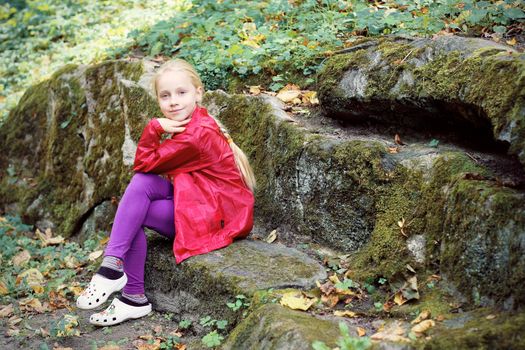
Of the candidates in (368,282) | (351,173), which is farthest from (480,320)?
(351,173)

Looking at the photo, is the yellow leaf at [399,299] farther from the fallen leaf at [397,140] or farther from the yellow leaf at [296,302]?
the fallen leaf at [397,140]

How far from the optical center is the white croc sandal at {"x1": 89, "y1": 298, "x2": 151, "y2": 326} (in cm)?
407

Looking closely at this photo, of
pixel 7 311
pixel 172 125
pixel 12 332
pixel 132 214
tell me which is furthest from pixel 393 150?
pixel 7 311

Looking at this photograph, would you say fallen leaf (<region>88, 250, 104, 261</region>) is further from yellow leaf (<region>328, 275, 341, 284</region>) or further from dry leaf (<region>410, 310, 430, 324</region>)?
dry leaf (<region>410, 310, 430, 324</region>)

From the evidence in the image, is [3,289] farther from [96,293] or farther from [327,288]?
[327,288]

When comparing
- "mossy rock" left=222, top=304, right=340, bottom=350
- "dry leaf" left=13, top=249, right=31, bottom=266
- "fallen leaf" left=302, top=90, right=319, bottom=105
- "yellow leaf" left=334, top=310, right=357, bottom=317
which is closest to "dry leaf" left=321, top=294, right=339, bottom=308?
"yellow leaf" left=334, top=310, right=357, bottom=317

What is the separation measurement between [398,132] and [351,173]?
59 centimetres

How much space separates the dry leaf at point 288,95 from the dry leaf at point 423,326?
2.76m

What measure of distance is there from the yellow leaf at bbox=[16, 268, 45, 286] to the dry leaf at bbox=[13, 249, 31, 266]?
0.40m

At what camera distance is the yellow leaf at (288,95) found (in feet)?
17.3

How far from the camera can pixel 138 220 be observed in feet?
13.4

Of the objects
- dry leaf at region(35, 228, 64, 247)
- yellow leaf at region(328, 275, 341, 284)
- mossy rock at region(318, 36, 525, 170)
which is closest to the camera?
mossy rock at region(318, 36, 525, 170)

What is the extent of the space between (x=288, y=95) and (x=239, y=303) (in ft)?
7.44

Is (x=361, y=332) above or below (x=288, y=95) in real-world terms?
below
